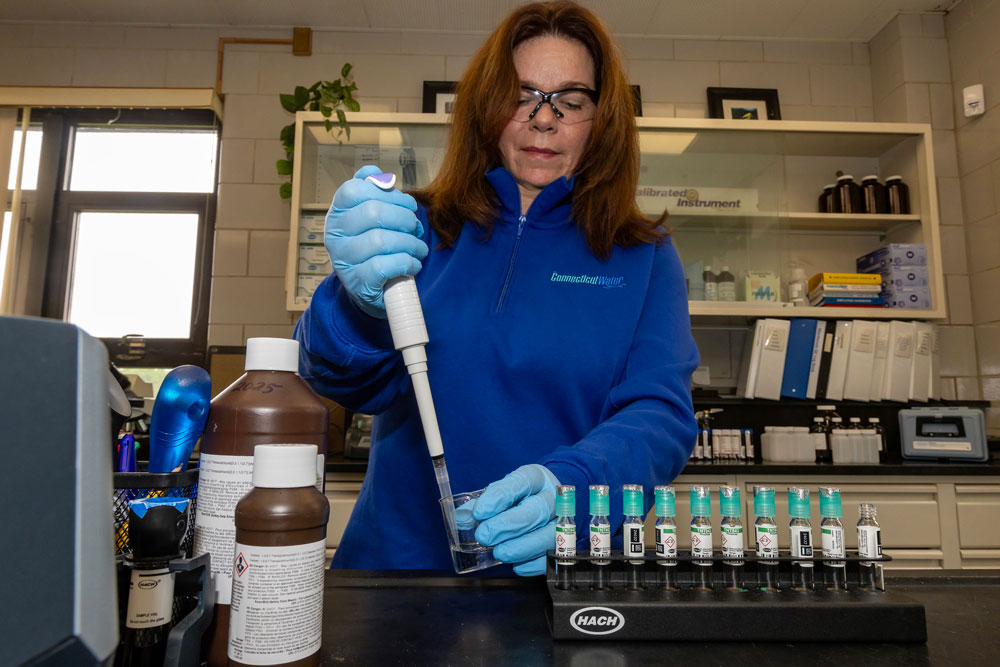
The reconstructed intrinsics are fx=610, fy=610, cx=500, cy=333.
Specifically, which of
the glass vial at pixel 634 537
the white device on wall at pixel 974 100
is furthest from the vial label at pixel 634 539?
the white device on wall at pixel 974 100

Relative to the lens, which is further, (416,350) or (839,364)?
(839,364)

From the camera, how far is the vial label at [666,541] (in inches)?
18.3

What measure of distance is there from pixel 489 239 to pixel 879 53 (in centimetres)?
266

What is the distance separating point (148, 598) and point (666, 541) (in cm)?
36

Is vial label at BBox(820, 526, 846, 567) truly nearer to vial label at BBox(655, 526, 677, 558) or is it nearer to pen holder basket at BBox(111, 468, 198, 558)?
vial label at BBox(655, 526, 677, 558)

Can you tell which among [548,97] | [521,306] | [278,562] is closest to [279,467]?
[278,562]

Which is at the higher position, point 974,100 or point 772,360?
point 974,100

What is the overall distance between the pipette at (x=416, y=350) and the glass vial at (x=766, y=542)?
26cm

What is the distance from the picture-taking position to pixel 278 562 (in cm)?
35

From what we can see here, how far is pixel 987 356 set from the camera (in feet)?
7.80

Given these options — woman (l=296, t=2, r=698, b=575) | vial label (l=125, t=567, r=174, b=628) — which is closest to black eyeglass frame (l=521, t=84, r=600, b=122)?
woman (l=296, t=2, r=698, b=575)

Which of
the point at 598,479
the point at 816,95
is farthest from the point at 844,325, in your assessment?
the point at 598,479

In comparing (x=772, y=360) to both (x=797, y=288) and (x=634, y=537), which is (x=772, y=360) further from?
(x=634, y=537)

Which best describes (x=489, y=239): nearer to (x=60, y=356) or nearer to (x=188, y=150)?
(x=60, y=356)
